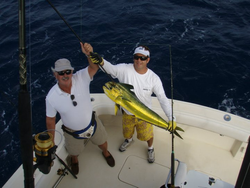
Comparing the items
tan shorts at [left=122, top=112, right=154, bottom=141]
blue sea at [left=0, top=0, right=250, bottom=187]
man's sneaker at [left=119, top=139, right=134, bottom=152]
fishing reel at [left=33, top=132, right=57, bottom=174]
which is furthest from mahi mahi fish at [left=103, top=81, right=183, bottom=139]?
blue sea at [left=0, top=0, right=250, bottom=187]

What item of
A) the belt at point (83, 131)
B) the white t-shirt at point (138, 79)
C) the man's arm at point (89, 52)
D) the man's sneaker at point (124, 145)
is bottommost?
the man's sneaker at point (124, 145)

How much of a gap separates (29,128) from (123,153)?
2415 mm

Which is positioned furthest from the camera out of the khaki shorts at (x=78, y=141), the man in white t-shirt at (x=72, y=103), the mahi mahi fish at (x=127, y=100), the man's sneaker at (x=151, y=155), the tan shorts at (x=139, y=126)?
the man's sneaker at (x=151, y=155)

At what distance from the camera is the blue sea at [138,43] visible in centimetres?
618

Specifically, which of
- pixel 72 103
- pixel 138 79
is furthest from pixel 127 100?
pixel 72 103

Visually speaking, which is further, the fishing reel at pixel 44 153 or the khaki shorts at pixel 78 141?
the khaki shorts at pixel 78 141

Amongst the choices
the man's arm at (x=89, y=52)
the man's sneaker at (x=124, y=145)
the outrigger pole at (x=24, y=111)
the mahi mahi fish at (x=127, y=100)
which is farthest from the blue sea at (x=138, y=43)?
the outrigger pole at (x=24, y=111)

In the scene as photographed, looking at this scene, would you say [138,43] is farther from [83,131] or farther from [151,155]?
[83,131]

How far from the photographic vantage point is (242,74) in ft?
22.5

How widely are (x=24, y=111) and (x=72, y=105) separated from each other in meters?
1.20

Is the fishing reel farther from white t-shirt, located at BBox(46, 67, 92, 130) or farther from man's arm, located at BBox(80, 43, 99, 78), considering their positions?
man's arm, located at BBox(80, 43, 99, 78)

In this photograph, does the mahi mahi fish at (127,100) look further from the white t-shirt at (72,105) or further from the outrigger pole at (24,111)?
the outrigger pole at (24,111)

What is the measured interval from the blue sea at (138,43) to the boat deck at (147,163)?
2350 millimetres

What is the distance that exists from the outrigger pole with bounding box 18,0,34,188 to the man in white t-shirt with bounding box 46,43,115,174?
1057 mm
